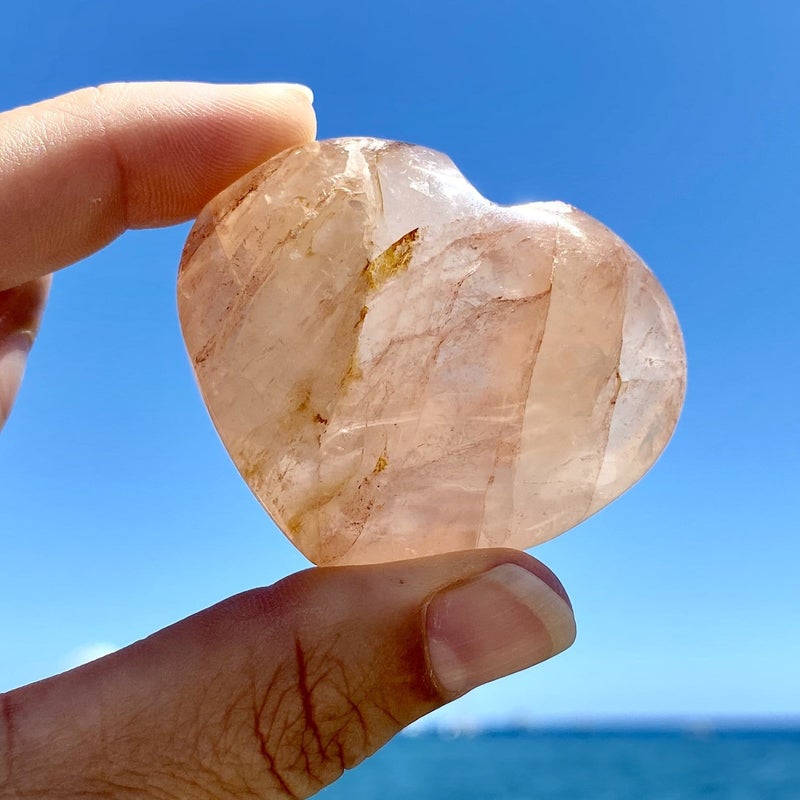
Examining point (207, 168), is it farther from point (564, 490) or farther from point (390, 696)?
point (390, 696)

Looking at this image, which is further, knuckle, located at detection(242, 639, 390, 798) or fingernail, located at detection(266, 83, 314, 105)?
fingernail, located at detection(266, 83, 314, 105)

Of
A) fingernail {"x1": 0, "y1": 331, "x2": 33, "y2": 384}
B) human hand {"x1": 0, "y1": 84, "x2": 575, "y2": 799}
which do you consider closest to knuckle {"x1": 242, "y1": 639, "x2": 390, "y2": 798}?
human hand {"x1": 0, "y1": 84, "x2": 575, "y2": 799}

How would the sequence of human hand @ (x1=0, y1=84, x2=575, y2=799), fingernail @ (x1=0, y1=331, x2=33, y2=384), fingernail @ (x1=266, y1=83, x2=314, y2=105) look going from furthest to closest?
fingernail @ (x1=0, y1=331, x2=33, y2=384) → fingernail @ (x1=266, y1=83, x2=314, y2=105) → human hand @ (x1=0, y1=84, x2=575, y2=799)


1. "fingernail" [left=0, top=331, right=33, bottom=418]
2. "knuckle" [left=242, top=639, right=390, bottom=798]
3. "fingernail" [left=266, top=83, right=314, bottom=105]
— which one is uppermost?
Result: "fingernail" [left=266, top=83, right=314, bottom=105]

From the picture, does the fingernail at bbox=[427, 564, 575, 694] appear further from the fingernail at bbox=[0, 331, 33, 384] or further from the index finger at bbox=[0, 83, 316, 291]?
the fingernail at bbox=[0, 331, 33, 384]

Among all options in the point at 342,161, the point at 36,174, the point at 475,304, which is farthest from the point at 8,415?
the point at 475,304

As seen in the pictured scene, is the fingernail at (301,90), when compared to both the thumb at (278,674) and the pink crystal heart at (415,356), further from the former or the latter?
the thumb at (278,674)

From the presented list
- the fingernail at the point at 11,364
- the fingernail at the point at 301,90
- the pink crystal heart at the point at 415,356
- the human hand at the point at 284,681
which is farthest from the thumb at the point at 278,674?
the fingernail at the point at 301,90
